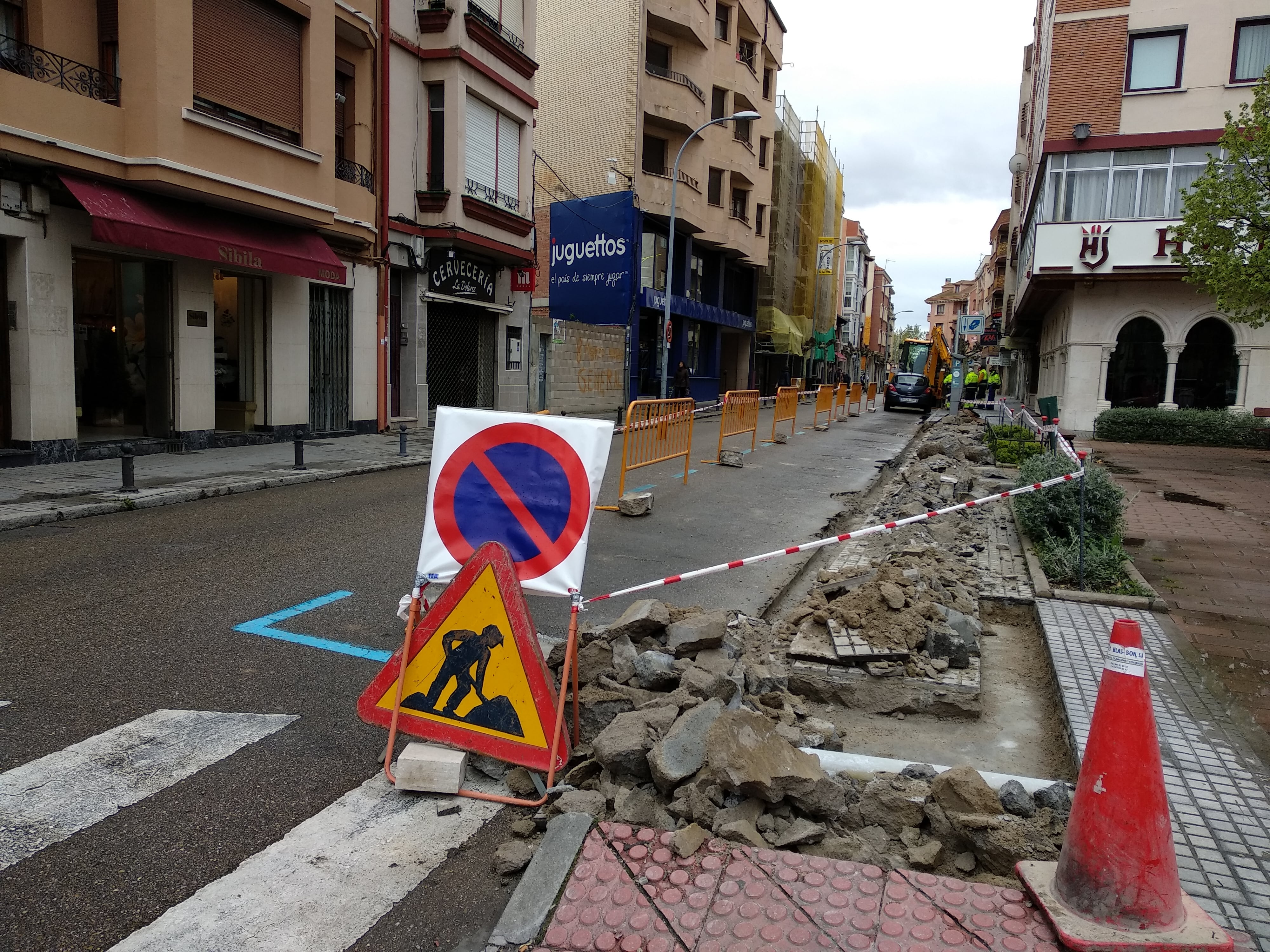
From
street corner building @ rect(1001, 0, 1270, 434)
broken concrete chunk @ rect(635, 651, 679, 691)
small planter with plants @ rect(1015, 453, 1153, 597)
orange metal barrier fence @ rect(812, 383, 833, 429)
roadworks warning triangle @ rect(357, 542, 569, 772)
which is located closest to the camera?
roadworks warning triangle @ rect(357, 542, 569, 772)

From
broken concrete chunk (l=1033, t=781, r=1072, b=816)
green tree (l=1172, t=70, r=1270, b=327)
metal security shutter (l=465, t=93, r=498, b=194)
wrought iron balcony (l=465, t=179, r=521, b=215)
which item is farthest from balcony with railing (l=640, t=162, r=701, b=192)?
broken concrete chunk (l=1033, t=781, r=1072, b=816)

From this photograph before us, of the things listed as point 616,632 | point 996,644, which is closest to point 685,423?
point 996,644

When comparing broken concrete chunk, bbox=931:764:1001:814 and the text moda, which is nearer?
broken concrete chunk, bbox=931:764:1001:814

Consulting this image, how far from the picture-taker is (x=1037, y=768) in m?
4.14

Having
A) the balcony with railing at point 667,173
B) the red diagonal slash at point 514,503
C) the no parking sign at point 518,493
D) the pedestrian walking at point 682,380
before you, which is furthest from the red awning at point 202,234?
the balcony with railing at point 667,173

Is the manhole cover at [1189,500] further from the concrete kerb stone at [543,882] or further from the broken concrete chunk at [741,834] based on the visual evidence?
the concrete kerb stone at [543,882]

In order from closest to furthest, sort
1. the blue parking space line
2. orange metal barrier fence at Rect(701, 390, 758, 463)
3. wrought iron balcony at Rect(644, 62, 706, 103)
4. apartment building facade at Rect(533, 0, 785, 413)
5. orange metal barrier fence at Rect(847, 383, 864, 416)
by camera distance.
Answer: the blue parking space line → orange metal barrier fence at Rect(701, 390, 758, 463) → apartment building facade at Rect(533, 0, 785, 413) → wrought iron balcony at Rect(644, 62, 706, 103) → orange metal barrier fence at Rect(847, 383, 864, 416)

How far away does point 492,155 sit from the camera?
2109 centimetres

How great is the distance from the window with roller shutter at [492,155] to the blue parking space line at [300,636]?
16.2 meters

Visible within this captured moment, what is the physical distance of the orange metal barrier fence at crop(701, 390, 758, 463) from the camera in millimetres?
16422

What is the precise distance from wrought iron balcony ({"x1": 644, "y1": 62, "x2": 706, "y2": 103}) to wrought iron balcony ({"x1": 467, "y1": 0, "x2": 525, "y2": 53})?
34.7 ft

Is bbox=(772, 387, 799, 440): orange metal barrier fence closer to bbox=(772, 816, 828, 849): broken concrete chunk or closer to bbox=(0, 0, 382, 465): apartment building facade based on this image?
bbox=(0, 0, 382, 465): apartment building facade

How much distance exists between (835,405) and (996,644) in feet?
80.9

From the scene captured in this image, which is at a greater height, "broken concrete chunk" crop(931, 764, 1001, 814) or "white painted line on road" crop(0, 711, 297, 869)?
"broken concrete chunk" crop(931, 764, 1001, 814)
